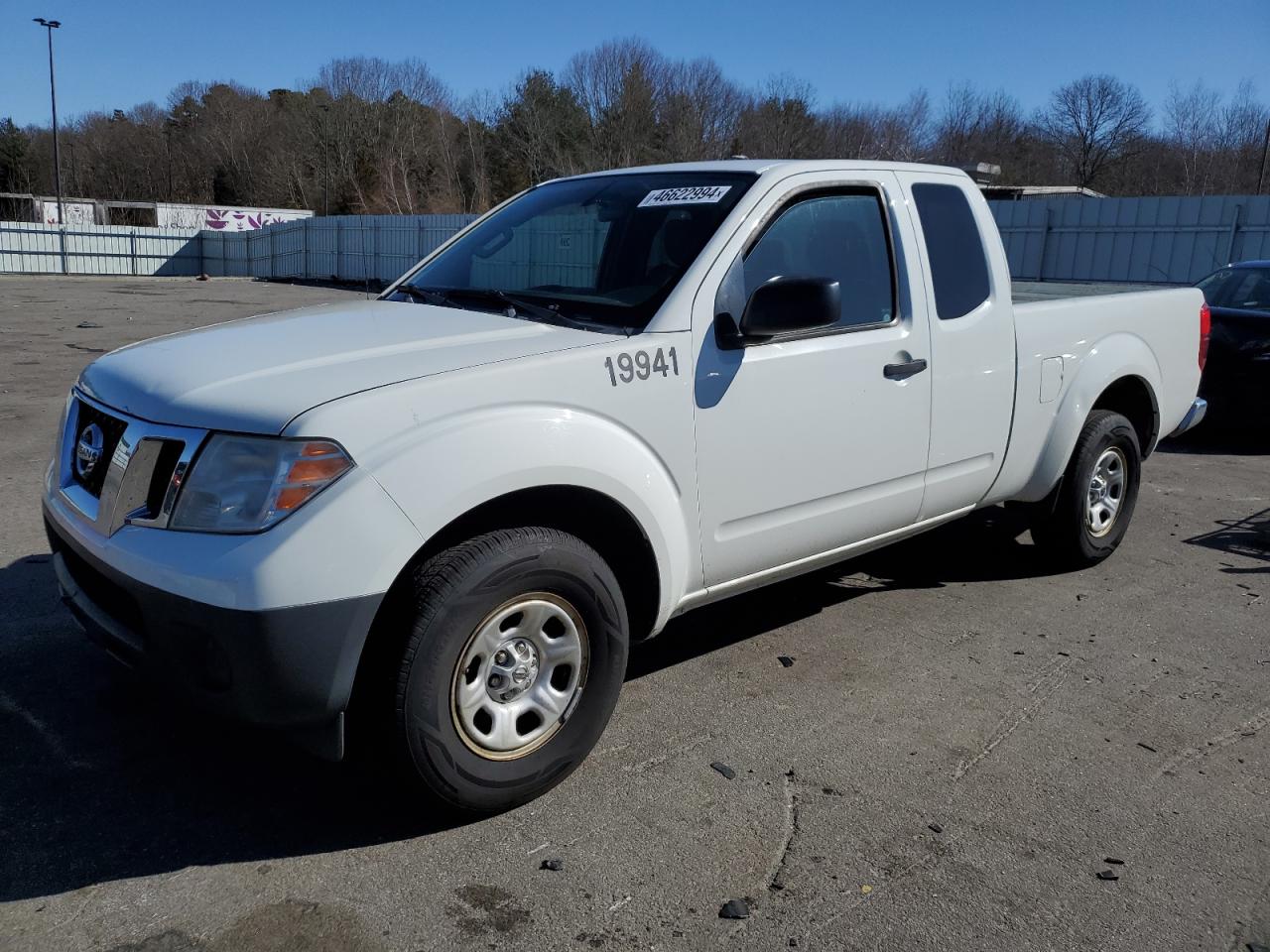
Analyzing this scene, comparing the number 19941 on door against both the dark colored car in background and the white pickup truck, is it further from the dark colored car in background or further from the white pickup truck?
the dark colored car in background

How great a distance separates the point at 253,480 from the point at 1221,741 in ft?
11.0

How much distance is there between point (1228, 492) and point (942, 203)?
14.1ft

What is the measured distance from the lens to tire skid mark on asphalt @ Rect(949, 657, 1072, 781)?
355 cm

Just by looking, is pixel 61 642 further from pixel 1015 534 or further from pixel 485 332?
pixel 1015 534

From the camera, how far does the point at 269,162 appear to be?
75.2 meters

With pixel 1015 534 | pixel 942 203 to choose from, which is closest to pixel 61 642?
pixel 942 203

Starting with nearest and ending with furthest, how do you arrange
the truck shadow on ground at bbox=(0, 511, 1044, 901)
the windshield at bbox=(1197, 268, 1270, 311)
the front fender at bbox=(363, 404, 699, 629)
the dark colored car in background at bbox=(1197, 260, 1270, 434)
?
1. the front fender at bbox=(363, 404, 699, 629)
2. the truck shadow on ground at bbox=(0, 511, 1044, 901)
3. the dark colored car in background at bbox=(1197, 260, 1270, 434)
4. the windshield at bbox=(1197, 268, 1270, 311)

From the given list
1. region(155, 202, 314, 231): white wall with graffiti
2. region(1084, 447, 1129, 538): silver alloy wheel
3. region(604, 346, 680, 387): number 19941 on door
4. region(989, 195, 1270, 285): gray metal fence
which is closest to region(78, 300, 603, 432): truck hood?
region(604, 346, 680, 387): number 19941 on door

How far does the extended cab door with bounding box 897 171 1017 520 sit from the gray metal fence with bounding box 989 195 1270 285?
13.0 meters

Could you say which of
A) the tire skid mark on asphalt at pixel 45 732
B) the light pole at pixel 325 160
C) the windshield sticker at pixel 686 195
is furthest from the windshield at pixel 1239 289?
the light pole at pixel 325 160

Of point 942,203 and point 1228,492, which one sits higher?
point 942,203

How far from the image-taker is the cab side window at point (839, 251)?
12.5 feet

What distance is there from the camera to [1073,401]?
5.10 m

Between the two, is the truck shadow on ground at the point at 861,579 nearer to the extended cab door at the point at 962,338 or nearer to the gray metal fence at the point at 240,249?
the extended cab door at the point at 962,338
